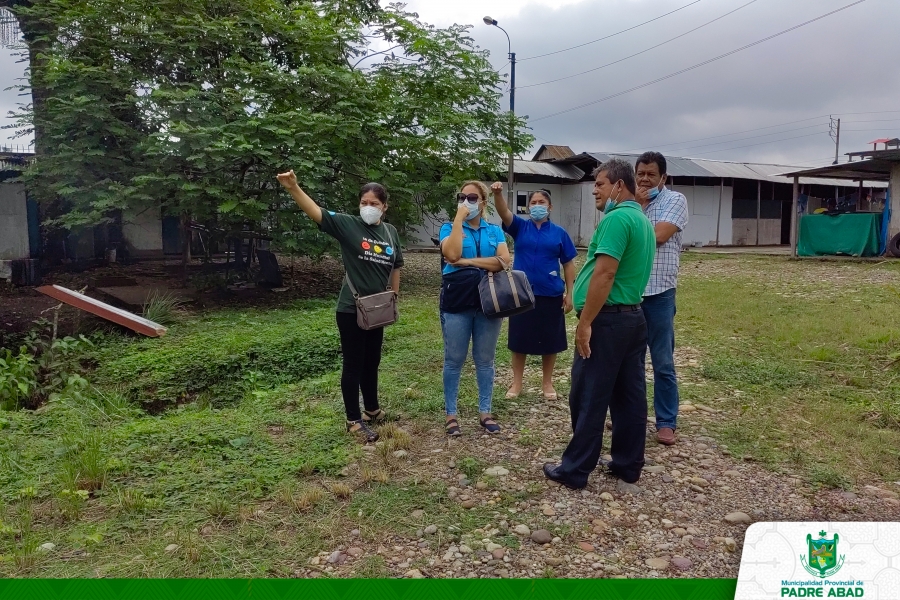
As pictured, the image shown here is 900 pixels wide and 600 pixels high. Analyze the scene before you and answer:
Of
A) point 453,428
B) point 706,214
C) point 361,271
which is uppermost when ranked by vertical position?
point 706,214

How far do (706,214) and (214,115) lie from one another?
68.1ft

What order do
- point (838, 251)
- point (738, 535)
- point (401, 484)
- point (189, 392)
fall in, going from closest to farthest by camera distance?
point (738, 535) < point (401, 484) < point (189, 392) < point (838, 251)

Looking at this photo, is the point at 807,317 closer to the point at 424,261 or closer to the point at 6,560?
the point at 6,560

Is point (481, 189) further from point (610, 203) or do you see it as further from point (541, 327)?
point (541, 327)

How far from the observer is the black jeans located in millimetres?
4254

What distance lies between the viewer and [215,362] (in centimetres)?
667

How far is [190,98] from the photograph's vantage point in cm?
907

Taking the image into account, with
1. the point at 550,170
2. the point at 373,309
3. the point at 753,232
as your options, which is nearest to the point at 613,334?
the point at 373,309

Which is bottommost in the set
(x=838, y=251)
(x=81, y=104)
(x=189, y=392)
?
(x=189, y=392)

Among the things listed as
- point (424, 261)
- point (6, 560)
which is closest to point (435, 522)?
point (6, 560)

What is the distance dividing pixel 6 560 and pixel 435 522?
1.89 metres

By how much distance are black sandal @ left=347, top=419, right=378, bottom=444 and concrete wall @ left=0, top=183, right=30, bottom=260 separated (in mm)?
11088

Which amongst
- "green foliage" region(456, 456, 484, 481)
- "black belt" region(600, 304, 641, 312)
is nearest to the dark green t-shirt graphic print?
"green foliage" region(456, 456, 484, 481)

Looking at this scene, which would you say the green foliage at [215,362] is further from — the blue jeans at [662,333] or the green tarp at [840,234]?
the green tarp at [840,234]
